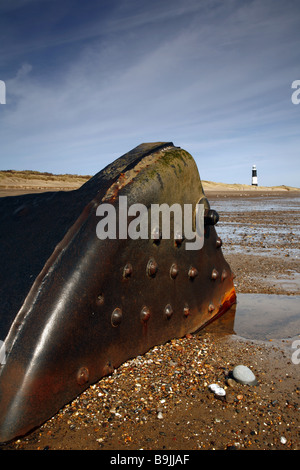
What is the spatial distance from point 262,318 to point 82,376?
199cm

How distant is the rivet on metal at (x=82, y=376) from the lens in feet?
5.37

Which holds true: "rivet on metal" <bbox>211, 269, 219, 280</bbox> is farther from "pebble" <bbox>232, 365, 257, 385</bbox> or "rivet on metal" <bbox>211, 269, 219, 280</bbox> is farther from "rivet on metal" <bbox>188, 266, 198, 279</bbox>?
"pebble" <bbox>232, 365, 257, 385</bbox>

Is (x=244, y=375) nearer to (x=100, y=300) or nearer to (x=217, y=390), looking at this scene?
(x=217, y=390)

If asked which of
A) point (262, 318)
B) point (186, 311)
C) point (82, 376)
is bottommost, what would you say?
point (262, 318)

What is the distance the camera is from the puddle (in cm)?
274

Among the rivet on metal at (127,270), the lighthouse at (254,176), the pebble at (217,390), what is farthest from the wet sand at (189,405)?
the lighthouse at (254,176)

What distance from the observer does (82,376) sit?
165cm

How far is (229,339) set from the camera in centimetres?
256

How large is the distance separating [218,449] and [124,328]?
A: 710mm

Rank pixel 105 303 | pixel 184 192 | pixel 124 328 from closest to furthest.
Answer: pixel 105 303 < pixel 124 328 < pixel 184 192

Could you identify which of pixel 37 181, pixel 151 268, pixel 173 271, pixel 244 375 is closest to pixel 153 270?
pixel 151 268
